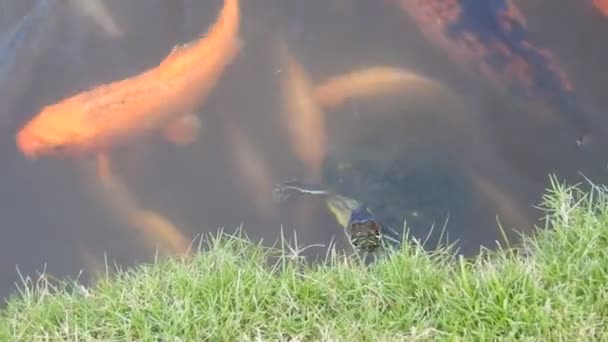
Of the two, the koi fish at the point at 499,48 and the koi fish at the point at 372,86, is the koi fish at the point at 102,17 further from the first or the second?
the koi fish at the point at 499,48

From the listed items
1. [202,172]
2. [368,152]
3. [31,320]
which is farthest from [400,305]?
[31,320]

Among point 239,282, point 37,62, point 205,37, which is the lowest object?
point 239,282

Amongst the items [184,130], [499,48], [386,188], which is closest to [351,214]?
[386,188]

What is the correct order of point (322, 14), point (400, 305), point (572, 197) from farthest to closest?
point (322, 14) < point (572, 197) < point (400, 305)

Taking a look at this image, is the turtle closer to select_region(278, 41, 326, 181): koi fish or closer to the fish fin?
select_region(278, 41, 326, 181): koi fish

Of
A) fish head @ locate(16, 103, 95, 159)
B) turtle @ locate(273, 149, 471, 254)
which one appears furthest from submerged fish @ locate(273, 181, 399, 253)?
fish head @ locate(16, 103, 95, 159)

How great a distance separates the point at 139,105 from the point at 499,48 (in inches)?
44.9

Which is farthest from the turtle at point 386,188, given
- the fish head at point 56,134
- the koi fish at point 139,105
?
the fish head at point 56,134

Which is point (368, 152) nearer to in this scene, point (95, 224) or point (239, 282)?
point (239, 282)

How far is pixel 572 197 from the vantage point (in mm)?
2502

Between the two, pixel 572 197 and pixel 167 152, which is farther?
pixel 167 152

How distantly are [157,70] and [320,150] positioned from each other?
567mm

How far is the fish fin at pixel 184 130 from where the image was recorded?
8.79 ft

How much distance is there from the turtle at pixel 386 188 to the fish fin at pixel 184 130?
1.00 ft
